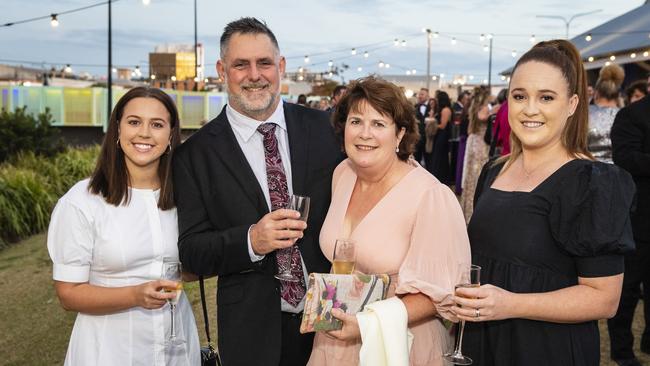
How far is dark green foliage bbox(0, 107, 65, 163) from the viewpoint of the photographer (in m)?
13.9

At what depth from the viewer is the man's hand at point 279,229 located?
2.63 m

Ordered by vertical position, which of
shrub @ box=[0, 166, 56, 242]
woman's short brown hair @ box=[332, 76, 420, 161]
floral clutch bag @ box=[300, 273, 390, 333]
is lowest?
shrub @ box=[0, 166, 56, 242]

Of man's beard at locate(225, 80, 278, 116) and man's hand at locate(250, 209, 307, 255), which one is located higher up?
man's beard at locate(225, 80, 278, 116)

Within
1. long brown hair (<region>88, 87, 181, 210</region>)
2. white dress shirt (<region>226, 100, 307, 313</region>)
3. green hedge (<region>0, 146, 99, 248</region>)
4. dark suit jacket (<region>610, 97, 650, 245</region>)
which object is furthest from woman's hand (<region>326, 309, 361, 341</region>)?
green hedge (<region>0, 146, 99, 248</region>)

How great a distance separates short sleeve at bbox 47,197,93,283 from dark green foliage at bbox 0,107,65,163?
1239cm

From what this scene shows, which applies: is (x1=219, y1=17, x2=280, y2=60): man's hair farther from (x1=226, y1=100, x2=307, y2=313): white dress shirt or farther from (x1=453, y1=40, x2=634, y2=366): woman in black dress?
(x1=453, y1=40, x2=634, y2=366): woman in black dress

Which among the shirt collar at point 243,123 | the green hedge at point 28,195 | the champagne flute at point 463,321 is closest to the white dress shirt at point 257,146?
the shirt collar at point 243,123

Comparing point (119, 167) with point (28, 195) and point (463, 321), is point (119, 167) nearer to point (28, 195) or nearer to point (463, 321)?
point (463, 321)

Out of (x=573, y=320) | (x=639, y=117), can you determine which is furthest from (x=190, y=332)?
(x=639, y=117)

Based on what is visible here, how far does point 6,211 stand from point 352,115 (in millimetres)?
9012

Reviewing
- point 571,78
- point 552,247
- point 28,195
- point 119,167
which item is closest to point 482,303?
point 552,247

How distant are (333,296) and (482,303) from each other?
0.59m

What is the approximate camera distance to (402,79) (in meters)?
69.0

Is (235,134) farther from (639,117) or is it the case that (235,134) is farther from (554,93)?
(639,117)
